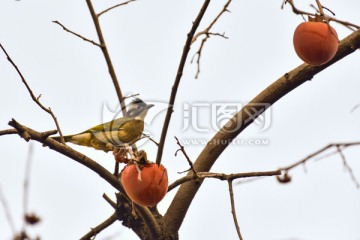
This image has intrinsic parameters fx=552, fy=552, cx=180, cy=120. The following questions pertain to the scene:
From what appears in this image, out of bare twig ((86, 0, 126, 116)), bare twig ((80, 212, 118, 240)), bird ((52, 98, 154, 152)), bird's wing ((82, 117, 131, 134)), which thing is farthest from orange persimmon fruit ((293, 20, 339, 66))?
bird's wing ((82, 117, 131, 134))

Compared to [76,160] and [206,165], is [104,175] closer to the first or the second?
[76,160]

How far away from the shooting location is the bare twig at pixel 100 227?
4.64 metres

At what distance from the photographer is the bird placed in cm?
587

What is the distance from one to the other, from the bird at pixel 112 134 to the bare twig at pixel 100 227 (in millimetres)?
1167

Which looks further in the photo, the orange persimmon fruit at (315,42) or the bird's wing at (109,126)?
the bird's wing at (109,126)

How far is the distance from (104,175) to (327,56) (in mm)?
1636

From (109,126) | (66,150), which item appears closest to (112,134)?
(109,126)

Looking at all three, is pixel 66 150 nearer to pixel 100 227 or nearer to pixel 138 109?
pixel 100 227

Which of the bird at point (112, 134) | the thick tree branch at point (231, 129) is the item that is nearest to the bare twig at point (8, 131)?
the thick tree branch at point (231, 129)

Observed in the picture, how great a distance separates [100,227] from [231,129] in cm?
139

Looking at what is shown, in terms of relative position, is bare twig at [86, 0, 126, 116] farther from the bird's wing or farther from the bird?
the bird's wing

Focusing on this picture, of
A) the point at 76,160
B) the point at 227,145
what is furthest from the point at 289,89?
the point at 76,160

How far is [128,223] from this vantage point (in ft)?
15.3

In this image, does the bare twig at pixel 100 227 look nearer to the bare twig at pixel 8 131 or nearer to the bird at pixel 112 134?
the bird at pixel 112 134
